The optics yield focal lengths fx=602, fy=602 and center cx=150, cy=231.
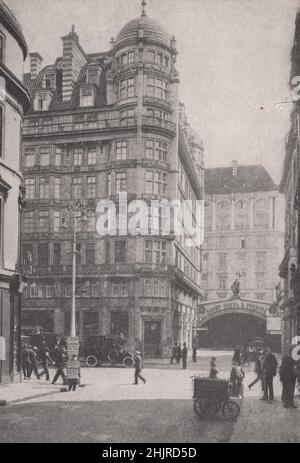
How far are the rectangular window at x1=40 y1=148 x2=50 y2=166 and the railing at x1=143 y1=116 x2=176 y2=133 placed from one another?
8.64 meters

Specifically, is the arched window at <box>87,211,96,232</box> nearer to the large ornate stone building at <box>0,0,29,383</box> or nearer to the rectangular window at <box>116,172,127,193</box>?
the rectangular window at <box>116,172,127,193</box>

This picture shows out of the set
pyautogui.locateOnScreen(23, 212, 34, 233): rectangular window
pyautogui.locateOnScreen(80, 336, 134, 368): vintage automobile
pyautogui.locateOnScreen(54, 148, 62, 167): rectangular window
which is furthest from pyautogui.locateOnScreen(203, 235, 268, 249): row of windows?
pyautogui.locateOnScreen(80, 336, 134, 368): vintage automobile

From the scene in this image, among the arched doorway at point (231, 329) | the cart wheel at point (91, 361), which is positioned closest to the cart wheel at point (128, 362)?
the cart wheel at point (91, 361)

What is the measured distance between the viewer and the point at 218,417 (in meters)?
16.1

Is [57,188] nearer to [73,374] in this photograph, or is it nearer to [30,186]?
[30,186]

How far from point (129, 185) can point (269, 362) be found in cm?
2846

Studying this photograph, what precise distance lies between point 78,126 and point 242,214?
46801 millimetres

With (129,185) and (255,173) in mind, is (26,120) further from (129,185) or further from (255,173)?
(255,173)

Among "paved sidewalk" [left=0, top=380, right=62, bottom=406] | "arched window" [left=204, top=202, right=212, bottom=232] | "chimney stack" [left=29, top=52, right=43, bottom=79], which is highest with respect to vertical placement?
"chimney stack" [left=29, top=52, right=43, bottom=79]

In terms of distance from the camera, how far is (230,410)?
1616cm

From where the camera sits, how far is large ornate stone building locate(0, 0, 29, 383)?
22562mm

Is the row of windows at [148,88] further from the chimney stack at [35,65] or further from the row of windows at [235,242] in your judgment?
the row of windows at [235,242]
